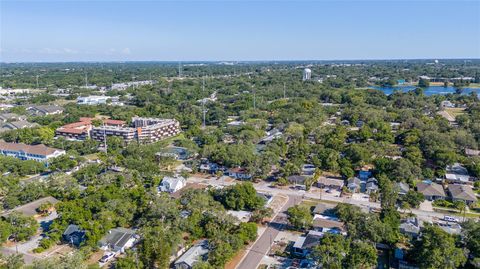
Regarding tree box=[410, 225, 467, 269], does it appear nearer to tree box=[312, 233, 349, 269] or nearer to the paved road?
tree box=[312, 233, 349, 269]

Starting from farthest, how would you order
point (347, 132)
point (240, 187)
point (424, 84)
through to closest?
point (424, 84) < point (347, 132) < point (240, 187)

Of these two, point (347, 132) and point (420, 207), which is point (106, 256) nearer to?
point (420, 207)

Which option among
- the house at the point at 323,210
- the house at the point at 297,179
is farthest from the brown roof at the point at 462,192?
the house at the point at 297,179

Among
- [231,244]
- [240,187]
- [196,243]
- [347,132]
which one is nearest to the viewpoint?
[231,244]

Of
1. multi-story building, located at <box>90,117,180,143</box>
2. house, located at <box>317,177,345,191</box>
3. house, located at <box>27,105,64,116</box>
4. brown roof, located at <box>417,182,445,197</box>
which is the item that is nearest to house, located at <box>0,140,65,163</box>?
multi-story building, located at <box>90,117,180,143</box>

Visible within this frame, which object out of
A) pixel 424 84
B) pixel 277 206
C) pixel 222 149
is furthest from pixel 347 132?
pixel 424 84

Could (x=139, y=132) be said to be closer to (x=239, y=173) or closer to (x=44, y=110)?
(x=239, y=173)

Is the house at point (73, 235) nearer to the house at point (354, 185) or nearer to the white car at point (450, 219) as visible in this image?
the house at point (354, 185)
